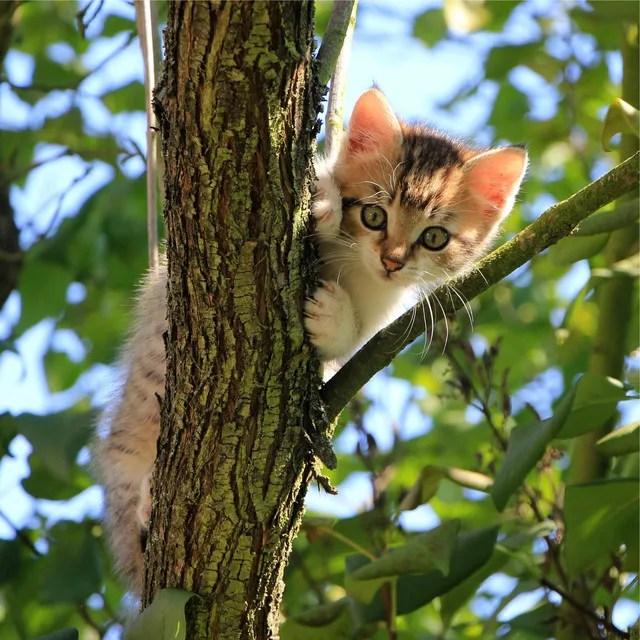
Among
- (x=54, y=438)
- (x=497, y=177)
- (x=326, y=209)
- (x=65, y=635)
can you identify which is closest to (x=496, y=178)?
(x=497, y=177)

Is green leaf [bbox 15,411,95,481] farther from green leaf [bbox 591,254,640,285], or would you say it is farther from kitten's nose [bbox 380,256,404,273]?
green leaf [bbox 591,254,640,285]

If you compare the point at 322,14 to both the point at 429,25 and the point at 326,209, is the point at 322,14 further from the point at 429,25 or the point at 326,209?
the point at 326,209

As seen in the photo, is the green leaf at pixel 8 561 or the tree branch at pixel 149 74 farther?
the green leaf at pixel 8 561

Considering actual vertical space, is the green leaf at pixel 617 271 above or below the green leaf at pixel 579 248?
below

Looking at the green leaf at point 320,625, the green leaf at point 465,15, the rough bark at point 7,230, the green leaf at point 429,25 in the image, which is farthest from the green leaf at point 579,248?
the green leaf at point 429,25

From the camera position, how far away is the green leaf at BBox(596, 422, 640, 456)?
2262 millimetres

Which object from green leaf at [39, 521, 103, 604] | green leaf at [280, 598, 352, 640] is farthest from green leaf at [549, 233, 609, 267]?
green leaf at [39, 521, 103, 604]

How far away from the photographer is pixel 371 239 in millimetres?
2541

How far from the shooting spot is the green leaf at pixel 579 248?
2412mm

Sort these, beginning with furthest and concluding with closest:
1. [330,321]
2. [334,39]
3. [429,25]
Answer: [429,25] < [334,39] < [330,321]

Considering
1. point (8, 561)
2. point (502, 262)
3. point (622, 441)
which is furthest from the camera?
point (8, 561)

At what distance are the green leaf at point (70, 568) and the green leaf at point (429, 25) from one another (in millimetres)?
2996

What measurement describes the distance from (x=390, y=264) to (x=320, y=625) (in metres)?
1.06

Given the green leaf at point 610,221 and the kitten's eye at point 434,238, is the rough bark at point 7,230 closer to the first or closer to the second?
the kitten's eye at point 434,238
